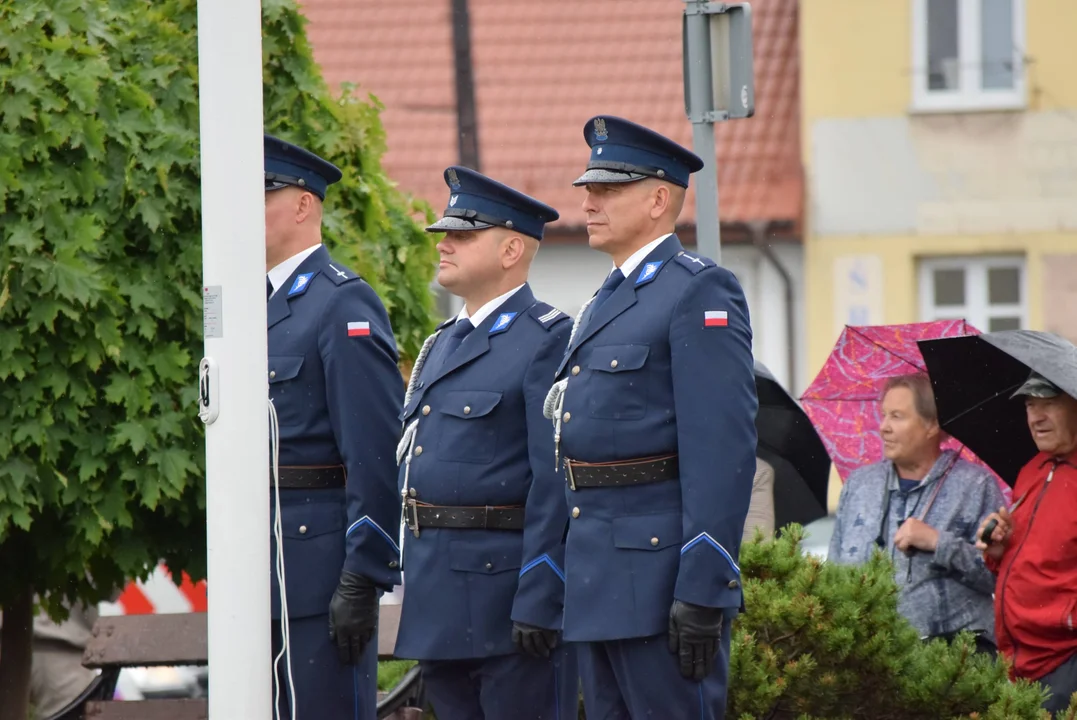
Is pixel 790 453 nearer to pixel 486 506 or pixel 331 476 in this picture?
pixel 486 506

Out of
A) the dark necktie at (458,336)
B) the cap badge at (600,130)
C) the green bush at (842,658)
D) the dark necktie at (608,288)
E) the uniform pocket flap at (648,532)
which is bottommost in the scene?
the green bush at (842,658)

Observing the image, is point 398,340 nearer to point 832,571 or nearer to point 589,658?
point 832,571

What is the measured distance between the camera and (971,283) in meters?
15.5

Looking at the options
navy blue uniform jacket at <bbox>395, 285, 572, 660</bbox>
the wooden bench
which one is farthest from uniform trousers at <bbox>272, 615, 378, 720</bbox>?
the wooden bench

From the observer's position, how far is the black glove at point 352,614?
189 inches

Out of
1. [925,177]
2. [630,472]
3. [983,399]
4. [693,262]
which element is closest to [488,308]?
[693,262]

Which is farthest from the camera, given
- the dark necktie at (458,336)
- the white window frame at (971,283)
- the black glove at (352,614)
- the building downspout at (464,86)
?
the building downspout at (464,86)

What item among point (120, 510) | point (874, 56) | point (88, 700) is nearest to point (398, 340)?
point (120, 510)

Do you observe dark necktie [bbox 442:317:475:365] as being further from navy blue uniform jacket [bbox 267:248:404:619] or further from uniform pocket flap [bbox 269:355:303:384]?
uniform pocket flap [bbox 269:355:303:384]

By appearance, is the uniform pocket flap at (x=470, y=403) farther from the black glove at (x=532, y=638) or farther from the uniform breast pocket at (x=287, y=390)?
the black glove at (x=532, y=638)

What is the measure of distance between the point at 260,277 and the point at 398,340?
2596mm

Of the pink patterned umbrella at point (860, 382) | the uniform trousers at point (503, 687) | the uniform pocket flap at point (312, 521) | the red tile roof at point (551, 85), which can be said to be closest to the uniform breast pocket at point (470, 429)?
the uniform pocket flap at point (312, 521)

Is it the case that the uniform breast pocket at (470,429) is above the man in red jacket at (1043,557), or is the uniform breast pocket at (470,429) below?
above

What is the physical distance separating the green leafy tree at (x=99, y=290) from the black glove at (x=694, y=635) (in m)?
2.23
